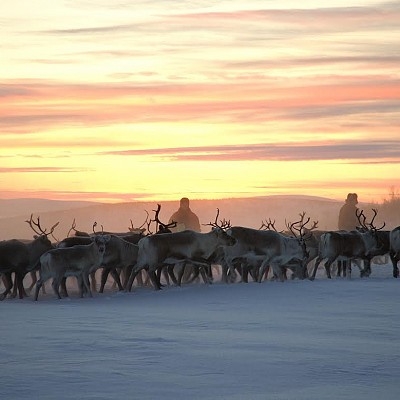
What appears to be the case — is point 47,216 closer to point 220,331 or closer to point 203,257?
point 203,257

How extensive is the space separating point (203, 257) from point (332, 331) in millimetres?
9588

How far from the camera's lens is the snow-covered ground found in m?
8.70

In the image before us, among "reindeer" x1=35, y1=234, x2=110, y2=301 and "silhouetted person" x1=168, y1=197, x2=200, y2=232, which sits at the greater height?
"silhouetted person" x1=168, y1=197, x2=200, y2=232

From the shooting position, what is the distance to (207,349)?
1098 centimetres

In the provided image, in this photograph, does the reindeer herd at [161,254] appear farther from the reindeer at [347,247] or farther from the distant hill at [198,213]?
the distant hill at [198,213]

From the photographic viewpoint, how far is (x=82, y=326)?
1327cm

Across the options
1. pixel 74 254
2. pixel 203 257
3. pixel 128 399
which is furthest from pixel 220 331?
pixel 203 257

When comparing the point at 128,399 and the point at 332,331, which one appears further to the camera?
the point at 332,331

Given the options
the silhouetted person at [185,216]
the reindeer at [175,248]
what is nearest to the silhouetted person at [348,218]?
the silhouetted person at [185,216]

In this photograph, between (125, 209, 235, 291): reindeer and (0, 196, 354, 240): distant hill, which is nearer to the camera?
(125, 209, 235, 291): reindeer

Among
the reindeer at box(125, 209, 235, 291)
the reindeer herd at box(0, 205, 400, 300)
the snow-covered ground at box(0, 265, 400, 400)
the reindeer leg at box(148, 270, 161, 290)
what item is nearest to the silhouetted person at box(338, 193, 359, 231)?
the reindeer herd at box(0, 205, 400, 300)

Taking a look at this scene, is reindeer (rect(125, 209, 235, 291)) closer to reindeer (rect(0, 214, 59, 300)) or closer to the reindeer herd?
the reindeer herd

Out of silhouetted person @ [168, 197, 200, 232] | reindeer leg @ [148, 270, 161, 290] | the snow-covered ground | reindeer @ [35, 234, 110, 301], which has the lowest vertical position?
the snow-covered ground

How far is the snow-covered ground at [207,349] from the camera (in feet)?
28.5
